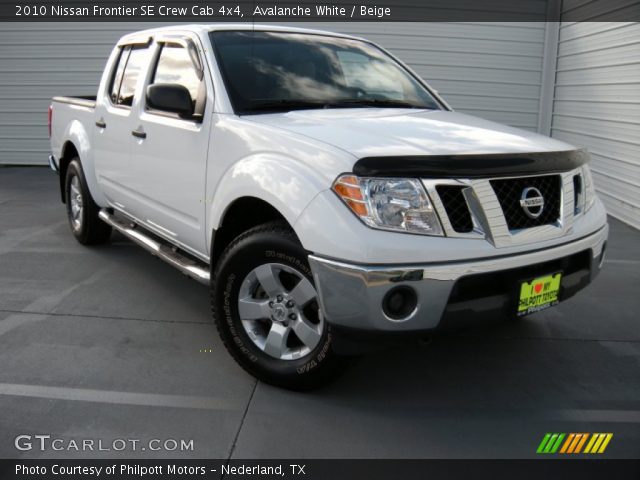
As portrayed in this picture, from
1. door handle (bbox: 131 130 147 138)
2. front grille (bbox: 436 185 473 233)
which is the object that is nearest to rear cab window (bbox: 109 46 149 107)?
door handle (bbox: 131 130 147 138)

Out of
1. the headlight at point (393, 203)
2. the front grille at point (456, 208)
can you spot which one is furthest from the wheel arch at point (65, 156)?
the front grille at point (456, 208)

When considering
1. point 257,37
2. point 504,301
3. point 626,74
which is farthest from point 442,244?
point 626,74

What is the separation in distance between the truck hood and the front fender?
0.55 ft

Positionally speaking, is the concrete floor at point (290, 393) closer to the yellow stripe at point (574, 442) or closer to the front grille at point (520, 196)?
the yellow stripe at point (574, 442)

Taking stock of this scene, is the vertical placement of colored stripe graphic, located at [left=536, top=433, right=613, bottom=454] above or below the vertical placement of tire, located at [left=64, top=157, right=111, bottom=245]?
below

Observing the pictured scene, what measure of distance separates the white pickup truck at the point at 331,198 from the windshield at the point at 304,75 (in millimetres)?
12

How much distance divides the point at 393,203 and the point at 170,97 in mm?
1514

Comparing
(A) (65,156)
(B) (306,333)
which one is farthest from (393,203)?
(A) (65,156)

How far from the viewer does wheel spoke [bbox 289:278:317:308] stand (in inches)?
108

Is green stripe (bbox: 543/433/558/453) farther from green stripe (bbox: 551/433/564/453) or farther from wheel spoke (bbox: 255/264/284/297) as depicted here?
wheel spoke (bbox: 255/264/284/297)

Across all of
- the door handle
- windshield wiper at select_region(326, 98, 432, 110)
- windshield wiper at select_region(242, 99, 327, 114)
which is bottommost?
the door handle

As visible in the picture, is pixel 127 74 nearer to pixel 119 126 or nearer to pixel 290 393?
pixel 119 126

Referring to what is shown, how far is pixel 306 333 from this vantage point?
9.31ft

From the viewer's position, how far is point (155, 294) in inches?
177
